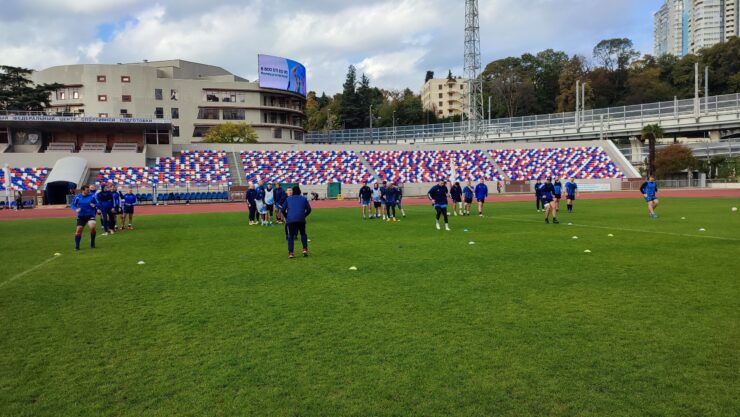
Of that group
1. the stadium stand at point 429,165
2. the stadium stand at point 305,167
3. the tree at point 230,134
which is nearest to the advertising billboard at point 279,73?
the tree at point 230,134

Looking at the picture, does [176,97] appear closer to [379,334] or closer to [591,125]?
[591,125]

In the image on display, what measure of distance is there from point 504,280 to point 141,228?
17135 mm

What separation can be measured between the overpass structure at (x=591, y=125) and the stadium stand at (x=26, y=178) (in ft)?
138

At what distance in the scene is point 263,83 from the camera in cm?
7762

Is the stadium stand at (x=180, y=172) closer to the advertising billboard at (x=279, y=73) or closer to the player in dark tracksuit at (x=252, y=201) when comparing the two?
the player in dark tracksuit at (x=252, y=201)

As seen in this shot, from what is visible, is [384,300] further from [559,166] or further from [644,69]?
[644,69]

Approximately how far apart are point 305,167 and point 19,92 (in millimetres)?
41414

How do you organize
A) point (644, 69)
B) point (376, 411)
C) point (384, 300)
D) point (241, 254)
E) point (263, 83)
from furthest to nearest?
point (644, 69)
point (263, 83)
point (241, 254)
point (384, 300)
point (376, 411)

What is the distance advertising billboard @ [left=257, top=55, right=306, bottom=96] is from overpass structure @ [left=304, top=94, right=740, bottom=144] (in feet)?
32.3

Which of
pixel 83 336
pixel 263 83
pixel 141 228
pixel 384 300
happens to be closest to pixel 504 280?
pixel 384 300

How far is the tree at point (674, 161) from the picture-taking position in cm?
5562

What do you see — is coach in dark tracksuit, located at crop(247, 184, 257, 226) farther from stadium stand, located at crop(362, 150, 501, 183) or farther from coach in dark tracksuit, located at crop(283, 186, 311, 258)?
stadium stand, located at crop(362, 150, 501, 183)

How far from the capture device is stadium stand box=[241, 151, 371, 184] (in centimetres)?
5088

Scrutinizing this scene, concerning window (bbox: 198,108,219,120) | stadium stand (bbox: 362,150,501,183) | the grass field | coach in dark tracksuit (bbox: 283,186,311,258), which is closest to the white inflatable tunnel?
stadium stand (bbox: 362,150,501,183)
